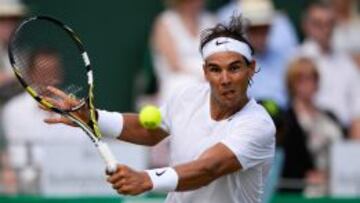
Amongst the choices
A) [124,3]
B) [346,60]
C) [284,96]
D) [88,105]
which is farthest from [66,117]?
[124,3]

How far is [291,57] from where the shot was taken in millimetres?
10469

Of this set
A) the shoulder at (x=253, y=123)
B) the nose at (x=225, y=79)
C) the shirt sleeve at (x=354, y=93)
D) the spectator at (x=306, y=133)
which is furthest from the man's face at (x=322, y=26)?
the nose at (x=225, y=79)

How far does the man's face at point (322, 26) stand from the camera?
1067 cm

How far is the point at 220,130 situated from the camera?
6453 mm

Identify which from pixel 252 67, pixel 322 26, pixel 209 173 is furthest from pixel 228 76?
pixel 322 26

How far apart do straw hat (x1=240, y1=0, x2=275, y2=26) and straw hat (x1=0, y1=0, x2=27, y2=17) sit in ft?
5.92

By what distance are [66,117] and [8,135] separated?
3.41m

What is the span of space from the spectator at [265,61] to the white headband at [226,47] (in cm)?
348

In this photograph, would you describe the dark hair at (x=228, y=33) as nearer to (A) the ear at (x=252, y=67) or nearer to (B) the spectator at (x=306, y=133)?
(A) the ear at (x=252, y=67)

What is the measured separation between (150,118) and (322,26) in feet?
14.0

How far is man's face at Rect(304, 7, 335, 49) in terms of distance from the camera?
420 inches

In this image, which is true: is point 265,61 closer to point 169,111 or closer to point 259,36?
point 259,36

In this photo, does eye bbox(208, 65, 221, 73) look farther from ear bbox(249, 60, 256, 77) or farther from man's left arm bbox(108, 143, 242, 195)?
man's left arm bbox(108, 143, 242, 195)

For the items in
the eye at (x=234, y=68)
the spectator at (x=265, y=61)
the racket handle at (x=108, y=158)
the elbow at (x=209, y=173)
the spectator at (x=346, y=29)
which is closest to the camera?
the racket handle at (x=108, y=158)
